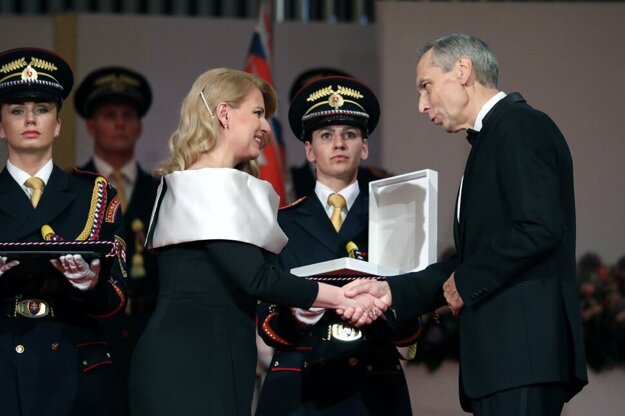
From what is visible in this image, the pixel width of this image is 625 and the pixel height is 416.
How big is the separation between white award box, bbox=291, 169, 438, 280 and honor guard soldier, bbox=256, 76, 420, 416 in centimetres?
9

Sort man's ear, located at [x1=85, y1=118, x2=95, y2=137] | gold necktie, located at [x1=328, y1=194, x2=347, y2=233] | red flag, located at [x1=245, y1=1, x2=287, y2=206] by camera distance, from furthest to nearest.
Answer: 1. man's ear, located at [x1=85, y1=118, x2=95, y2=137]
2. red flag, located at [x1=245, y1=1, x2=287, y2=206]
3. gold necktie, located at [x1=328, y1=194, x2=347, y2=233]

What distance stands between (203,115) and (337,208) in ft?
2.48

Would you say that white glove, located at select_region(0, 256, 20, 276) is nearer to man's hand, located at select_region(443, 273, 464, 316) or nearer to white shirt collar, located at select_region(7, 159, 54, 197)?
white shirt collar, located at select_region(7, 159, 54, 197)

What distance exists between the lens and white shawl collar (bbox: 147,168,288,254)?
3.31 m

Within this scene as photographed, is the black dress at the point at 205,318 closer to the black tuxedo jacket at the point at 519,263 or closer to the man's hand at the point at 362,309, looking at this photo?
the man's hand at the point at 362,309

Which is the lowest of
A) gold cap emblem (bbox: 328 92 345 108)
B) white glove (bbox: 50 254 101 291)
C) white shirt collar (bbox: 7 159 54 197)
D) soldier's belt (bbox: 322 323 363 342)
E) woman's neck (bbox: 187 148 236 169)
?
soldier's belt (bbox: 322 323 363 342)

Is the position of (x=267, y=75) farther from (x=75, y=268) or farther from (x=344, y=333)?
(x=75, y=268)

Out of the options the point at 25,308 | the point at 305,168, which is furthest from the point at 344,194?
the point at 305,168

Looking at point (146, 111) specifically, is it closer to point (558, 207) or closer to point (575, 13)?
point (575, 13)

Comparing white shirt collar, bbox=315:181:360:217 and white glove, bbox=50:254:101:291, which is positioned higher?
white shirt collar, bbox=315:181:360:217

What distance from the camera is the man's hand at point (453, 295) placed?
11.0 ft

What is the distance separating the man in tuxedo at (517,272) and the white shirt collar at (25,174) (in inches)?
50.6

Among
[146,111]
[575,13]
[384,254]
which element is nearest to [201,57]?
[146,111]

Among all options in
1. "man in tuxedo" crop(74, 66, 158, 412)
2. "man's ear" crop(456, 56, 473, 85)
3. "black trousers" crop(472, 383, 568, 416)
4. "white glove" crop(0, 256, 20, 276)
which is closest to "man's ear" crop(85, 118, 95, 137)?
"man in tuxedo" crop(74, 66, 158, 412)
